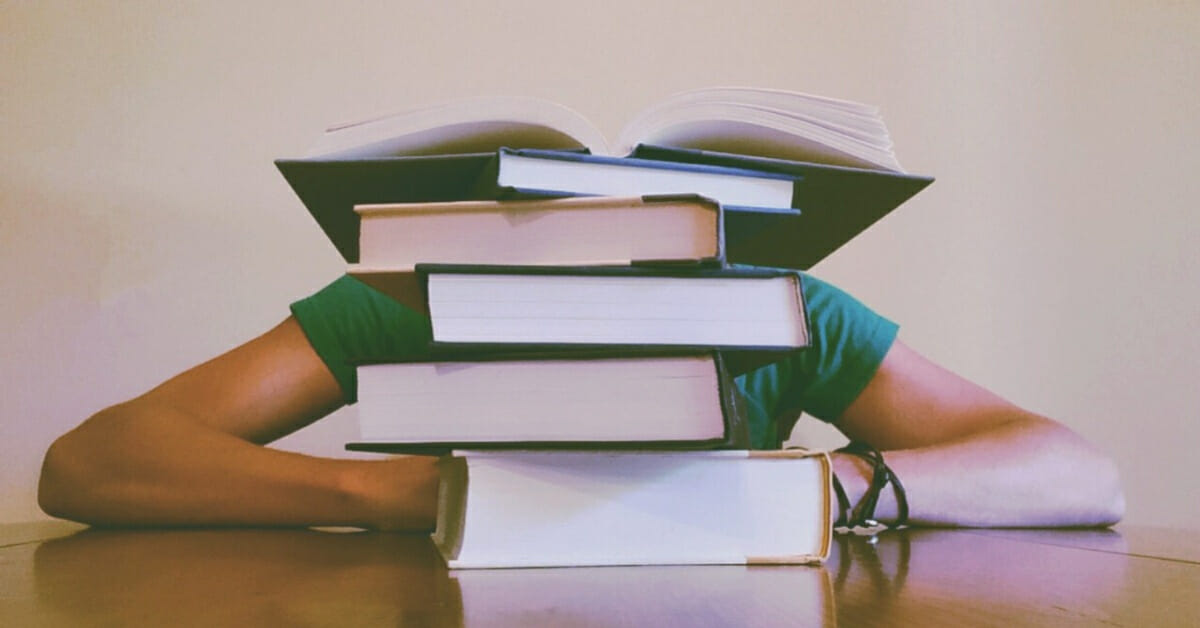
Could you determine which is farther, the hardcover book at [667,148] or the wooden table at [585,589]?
the hardcover book at [667,148]

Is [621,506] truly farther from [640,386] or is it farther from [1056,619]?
[1056,619]

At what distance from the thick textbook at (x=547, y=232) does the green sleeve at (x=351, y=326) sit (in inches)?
19.2

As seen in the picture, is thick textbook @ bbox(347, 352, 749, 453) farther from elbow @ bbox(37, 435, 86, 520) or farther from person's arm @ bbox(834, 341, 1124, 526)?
elbow @ bbox(37, 435, 86, 520)

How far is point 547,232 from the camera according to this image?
1.61 feet

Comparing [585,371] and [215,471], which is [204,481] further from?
[585,371]

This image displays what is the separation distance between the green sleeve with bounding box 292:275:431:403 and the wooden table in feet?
1.34

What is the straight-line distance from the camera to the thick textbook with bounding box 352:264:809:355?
460 millimetres

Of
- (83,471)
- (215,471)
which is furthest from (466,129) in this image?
(83,471)

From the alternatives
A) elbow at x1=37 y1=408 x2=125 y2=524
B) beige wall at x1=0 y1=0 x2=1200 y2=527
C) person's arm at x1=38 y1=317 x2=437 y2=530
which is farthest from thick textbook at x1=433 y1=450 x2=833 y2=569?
beige wall at x1=0 y1=0 x2=1200 y2=527

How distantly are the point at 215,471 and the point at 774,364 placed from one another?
61cm

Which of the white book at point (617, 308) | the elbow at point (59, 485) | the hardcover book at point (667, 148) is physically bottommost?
the elbow at point (59, 485)

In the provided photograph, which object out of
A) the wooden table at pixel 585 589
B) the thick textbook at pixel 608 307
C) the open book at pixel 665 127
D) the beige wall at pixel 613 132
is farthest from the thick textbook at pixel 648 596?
the beige wall at pixel 613 132

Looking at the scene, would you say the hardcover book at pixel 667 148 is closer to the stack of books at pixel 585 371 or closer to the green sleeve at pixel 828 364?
the stack of books at pixel 585 371

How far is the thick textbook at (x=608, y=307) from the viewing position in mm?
460
